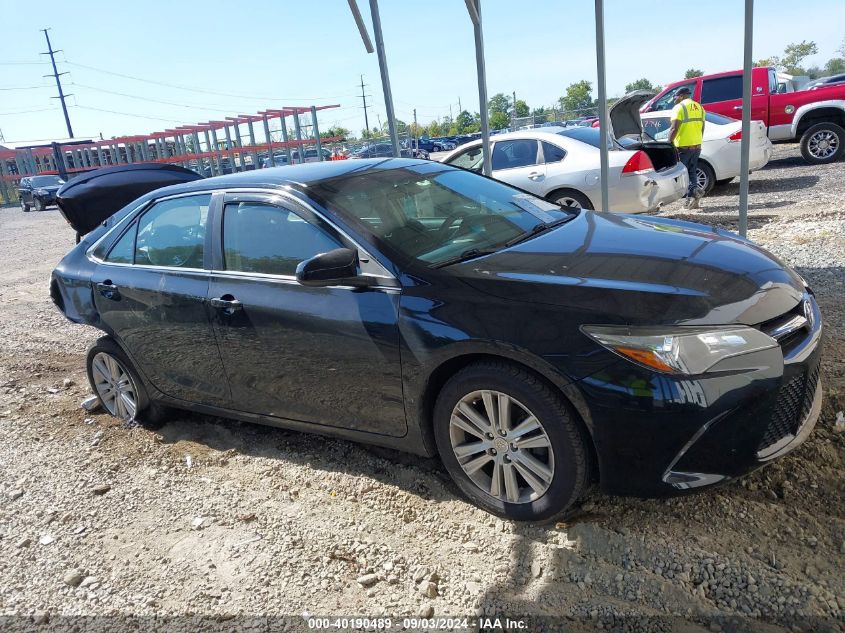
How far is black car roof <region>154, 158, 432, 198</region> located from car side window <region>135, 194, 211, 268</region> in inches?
3.9

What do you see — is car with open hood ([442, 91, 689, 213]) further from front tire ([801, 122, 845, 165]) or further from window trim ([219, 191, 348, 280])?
front tire ([801, 122, 845, 165])

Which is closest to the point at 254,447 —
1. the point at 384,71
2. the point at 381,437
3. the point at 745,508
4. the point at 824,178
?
the point at 381,437

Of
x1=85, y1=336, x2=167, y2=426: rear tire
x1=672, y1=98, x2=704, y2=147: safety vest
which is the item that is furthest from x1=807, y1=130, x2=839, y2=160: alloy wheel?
x1=85, y1=336, x2=167, y2=426: rear tire

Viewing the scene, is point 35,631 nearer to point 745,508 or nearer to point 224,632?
point 224,632

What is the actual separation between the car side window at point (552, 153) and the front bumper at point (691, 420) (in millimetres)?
6430

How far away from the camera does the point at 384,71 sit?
22.6 ft

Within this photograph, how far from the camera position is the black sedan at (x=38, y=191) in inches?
1210

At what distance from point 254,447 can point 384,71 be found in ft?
14.8

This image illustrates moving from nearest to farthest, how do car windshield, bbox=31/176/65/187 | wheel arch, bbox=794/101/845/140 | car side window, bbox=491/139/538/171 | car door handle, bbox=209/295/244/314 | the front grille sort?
the front grille < car door handle, bbox=209/295/244/314 < car side window, bbox=491/139/538/171 < wheel arch, bbox=794/101/845/140 < car windshield, bbox=31/176/65/187

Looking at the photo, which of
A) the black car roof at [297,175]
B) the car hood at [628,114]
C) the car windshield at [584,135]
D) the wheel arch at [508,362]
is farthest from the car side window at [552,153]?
the wheel arch at [508,362]

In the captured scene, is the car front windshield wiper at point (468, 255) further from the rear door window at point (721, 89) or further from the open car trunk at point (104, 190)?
the rear door window at point (721, 89)

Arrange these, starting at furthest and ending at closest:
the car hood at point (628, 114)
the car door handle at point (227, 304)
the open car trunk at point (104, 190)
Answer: the car hood at point (628, 114) < the open car trunk at point (104, 190) < the car door handle at point (227, 304)

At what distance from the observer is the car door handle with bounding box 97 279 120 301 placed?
168 inches

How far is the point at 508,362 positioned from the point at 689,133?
836 centimetres
